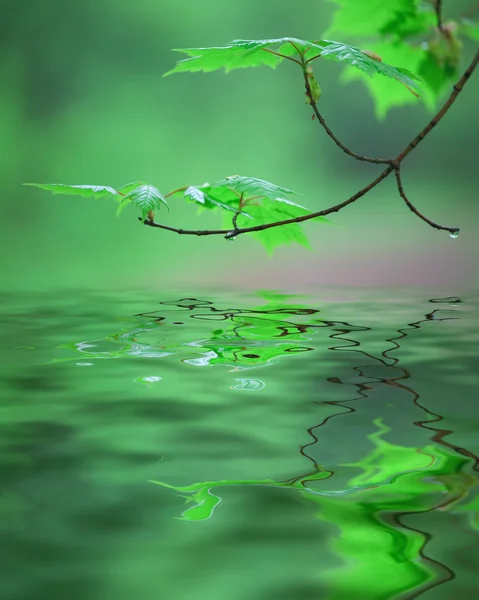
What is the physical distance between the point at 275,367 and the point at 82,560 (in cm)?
65

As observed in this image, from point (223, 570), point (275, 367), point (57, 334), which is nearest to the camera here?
point (223, 570)

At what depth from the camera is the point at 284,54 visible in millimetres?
989

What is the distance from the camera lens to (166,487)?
0.66 meters

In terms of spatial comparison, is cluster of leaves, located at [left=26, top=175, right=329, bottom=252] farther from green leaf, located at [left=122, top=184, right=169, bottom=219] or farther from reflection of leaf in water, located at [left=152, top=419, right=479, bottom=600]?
reflection of leaf in water, located at [left=152, top=419, right=479, bottom=600]

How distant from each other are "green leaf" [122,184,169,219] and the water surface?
24cm

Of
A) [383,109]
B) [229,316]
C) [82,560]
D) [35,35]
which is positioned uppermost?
[35,35]

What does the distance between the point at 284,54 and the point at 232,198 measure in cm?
38

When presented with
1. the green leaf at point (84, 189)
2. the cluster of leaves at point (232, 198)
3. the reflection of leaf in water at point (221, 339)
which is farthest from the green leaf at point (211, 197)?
the reflection of leaf in water at point (221, 339)

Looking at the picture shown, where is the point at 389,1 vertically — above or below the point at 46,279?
above

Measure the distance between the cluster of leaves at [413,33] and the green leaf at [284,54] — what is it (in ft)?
0.25

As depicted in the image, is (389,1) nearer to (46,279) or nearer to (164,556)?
(164,556)

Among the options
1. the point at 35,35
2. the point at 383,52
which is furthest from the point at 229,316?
the point at 35,35

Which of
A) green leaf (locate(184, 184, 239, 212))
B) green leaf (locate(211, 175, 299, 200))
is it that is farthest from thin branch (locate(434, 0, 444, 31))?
green leaf (locate(184, 184, 239, 212))

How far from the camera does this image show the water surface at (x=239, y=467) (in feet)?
1.68
